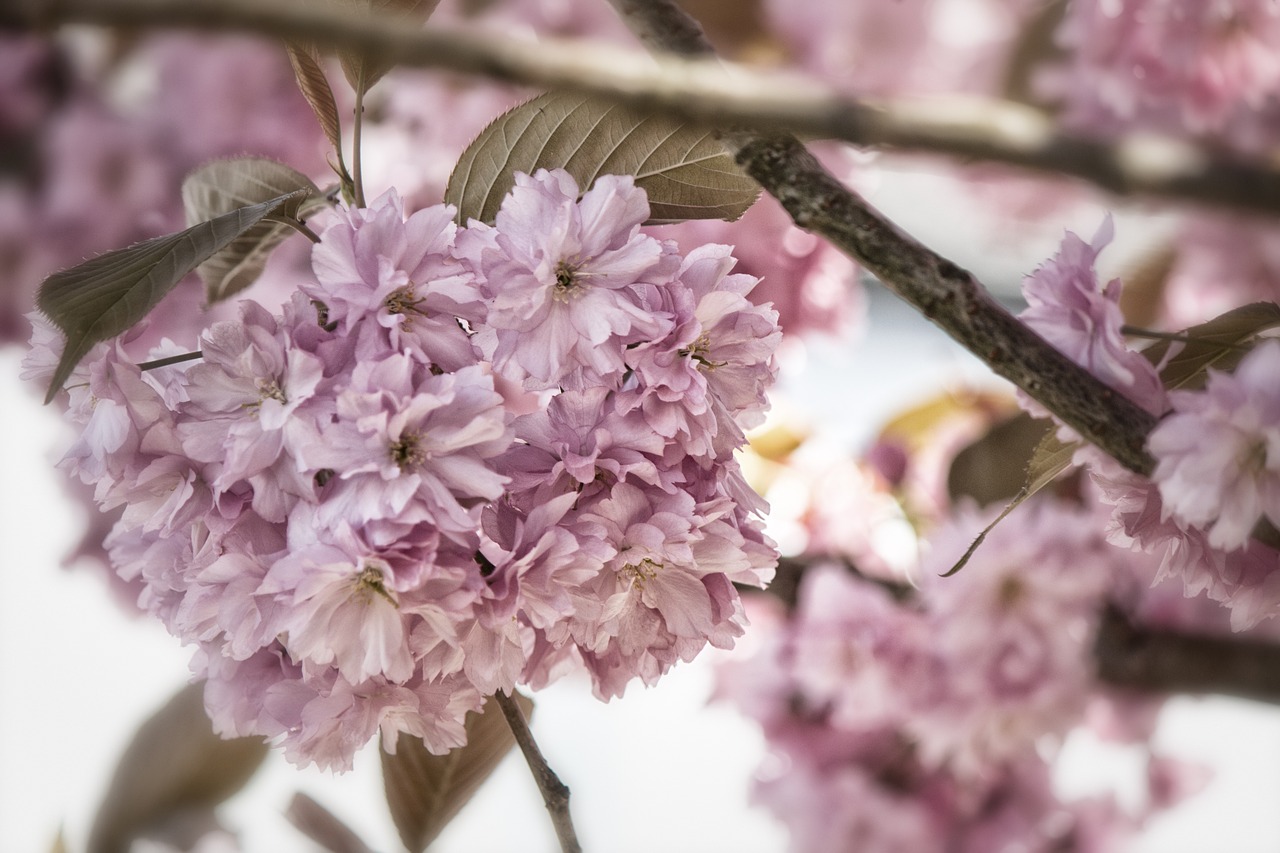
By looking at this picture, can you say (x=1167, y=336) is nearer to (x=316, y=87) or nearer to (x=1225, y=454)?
(x=1225, y=454)

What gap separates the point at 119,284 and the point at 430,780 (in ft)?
0.74

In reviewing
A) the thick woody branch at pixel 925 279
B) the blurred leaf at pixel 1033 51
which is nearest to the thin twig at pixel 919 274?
the thick woody branch at pixel 925 279

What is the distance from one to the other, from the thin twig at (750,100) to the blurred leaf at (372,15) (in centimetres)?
20

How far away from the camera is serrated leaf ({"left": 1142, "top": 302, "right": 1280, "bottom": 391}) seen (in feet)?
1.08

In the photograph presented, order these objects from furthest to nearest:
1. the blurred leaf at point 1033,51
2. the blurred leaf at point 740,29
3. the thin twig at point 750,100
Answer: the blurred leaf at point 1033,51 → the blurred leaf at point 740,29 → the thin twig at point 750,100

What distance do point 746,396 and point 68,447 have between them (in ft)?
0.57

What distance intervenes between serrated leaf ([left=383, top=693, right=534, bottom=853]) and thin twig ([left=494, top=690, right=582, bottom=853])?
0.07 m

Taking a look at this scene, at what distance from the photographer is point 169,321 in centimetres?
81

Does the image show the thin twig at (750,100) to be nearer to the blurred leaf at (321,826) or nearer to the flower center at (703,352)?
the flower center at (703,352)

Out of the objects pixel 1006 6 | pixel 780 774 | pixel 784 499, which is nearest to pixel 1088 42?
pixel 1006 6

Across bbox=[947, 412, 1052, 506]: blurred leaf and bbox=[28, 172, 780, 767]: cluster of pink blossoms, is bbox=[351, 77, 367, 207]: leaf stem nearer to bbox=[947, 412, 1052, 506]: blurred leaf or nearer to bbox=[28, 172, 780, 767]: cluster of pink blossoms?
bbox=[28, 172, 780, 767]: cluster of pink blossoms

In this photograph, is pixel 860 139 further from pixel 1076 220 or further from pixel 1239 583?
pixel 1076 220

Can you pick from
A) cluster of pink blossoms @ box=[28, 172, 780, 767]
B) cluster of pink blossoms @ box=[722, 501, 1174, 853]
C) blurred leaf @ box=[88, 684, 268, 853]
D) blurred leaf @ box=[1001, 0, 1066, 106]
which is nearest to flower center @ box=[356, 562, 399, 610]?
cluster of pink blossoms @ box=[28, 172, 780, 767]

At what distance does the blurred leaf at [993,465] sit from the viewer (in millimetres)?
831
